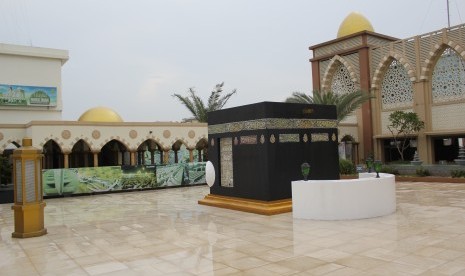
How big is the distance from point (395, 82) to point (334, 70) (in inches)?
190

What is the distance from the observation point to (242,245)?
6.59m

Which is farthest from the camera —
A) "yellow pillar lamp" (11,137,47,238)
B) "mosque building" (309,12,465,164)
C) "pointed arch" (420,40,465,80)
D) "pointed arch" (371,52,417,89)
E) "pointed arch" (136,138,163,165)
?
"pointed arch" (136,138,163,165)

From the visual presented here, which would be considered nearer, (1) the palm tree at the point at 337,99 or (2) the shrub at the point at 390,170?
(2) the shrub at the point at 390,170

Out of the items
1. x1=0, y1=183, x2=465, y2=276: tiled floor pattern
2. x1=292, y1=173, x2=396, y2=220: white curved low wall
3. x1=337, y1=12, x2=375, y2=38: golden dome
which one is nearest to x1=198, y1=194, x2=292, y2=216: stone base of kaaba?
x1=0, y1=183, x2=465, y2=276: tiled floor pattern

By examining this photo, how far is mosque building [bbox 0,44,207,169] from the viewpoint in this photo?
19.2m

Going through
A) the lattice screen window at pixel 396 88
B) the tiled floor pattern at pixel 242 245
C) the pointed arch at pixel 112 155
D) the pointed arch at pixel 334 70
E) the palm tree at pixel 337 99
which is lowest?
the tiled floor pattern at pixel 242 245

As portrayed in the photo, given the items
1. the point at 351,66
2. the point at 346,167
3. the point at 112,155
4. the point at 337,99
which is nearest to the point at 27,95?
the point at 112,155

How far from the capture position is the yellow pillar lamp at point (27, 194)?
26.6 ft

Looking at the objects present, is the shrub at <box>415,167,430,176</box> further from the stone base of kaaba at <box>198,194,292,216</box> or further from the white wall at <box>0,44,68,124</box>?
the white wall at <box>0,44,68,124</box>

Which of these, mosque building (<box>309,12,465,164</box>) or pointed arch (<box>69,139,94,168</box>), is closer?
mosque building (<box>309,12,465,164</box>)

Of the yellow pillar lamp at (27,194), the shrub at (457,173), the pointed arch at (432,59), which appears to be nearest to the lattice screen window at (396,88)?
the pointed arch at (432,59)

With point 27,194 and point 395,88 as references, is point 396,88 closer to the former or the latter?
point 395,88

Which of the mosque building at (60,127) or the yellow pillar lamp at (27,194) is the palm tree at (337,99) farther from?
the yellow pillar lamp at (27,194)

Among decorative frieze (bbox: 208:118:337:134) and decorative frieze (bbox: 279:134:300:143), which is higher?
decorative frieze (bbox: 208:118:337:134)
